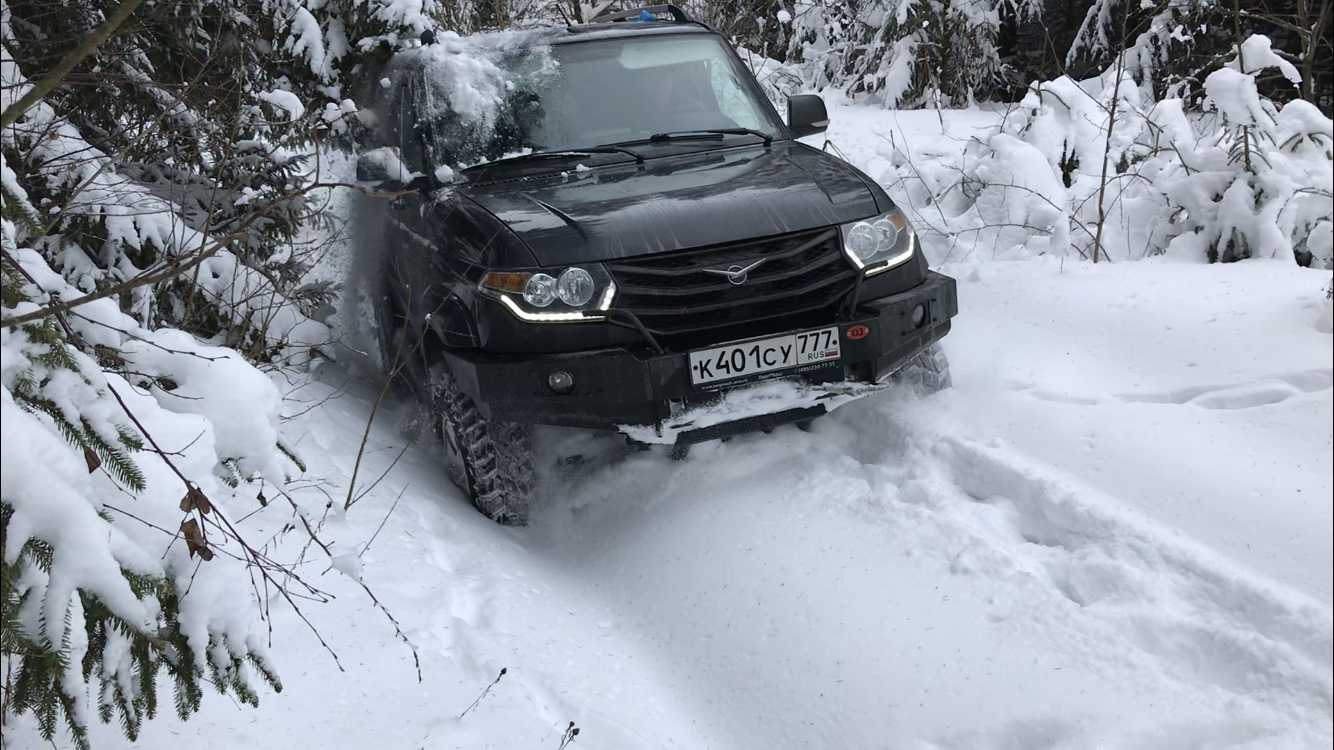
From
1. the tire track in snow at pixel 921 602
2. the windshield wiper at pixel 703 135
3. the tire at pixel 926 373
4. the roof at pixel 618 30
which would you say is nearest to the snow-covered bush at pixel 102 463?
the tire track in snow at pixel 921 602

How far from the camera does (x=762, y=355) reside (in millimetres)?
3783

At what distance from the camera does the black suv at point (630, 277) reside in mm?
3727

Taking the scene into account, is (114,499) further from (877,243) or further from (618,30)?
(618,30)

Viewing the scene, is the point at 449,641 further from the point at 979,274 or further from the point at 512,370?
the point at 979,274

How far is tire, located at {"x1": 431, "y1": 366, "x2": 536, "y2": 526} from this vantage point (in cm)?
409

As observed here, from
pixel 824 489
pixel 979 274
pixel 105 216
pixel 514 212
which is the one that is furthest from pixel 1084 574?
pixel 105 216

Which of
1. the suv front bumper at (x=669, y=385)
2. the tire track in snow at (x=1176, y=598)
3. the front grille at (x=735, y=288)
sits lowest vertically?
the tire track in snow at (x=1176, y=598)

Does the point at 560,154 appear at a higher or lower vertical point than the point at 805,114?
lower

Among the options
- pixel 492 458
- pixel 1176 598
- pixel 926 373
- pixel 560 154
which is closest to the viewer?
pixel 1176 598

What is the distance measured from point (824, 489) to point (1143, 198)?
3.43 m

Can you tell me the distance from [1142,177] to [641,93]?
117 inches

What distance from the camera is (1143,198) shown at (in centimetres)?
612

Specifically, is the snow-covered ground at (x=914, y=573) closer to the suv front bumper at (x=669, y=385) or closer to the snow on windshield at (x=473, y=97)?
the suv front bumper at (x=669, y=385)

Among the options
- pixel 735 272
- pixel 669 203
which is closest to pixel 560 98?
pixel 669 203
